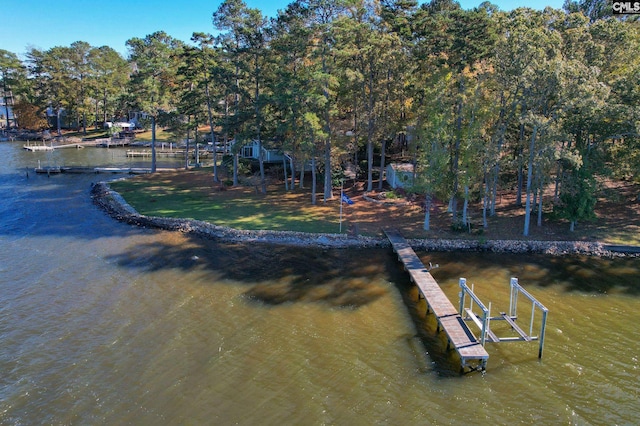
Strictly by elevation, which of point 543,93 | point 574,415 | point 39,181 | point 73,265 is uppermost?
point 543,93

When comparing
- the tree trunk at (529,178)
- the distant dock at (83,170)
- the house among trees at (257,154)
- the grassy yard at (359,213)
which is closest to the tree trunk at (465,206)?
the grassy yard at (359,213)

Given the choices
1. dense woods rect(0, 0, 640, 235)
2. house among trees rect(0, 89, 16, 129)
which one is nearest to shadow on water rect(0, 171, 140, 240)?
dense woods rect(0, 0, 640, 235)

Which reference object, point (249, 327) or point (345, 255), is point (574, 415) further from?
point (345, 255)

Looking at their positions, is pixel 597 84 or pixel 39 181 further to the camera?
pixel 39 181

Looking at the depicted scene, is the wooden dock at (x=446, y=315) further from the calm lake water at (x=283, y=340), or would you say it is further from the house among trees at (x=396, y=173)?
the house among trees at (x=396, y=173)

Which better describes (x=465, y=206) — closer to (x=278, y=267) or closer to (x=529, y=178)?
(x=529, y=178)

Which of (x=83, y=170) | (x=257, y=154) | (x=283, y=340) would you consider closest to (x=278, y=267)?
(x=283, y=340)

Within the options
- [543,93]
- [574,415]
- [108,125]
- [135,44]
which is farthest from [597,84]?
[108,125]
